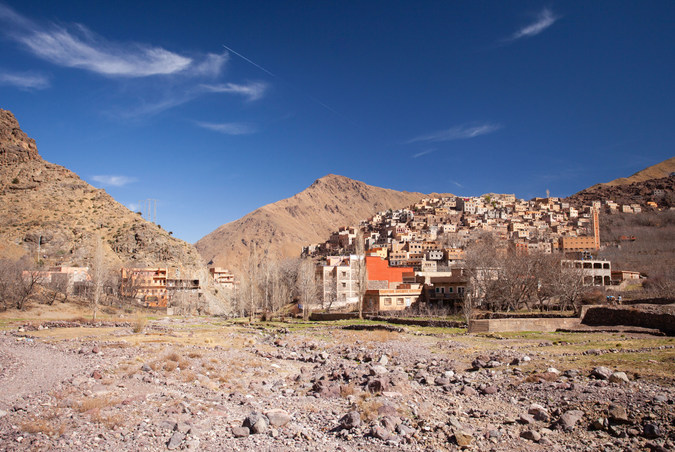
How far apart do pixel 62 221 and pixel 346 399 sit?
84.1 metres

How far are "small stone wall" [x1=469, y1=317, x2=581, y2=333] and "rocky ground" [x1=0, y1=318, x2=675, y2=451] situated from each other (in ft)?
23.3

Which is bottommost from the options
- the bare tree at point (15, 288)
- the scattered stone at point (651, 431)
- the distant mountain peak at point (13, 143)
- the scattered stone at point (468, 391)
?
the scattered stone at point (468, 391)

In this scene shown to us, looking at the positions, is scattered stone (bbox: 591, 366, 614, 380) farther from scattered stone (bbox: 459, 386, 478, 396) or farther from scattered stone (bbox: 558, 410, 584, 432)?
scattered stone (bbox: 459, 386, 478, 396)

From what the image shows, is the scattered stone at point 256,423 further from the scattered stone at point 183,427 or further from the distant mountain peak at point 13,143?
the distant mountain peak at point 13,143

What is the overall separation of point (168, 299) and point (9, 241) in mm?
27385

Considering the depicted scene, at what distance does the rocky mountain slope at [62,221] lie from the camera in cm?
7493

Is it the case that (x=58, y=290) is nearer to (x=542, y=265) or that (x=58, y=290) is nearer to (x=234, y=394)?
(x=234, y=394)

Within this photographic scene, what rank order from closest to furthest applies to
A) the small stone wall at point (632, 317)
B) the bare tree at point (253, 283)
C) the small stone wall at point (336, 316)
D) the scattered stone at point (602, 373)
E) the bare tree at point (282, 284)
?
the scattered stone at point (602, 373) → the small stone wall at point (632, 317) → the small stone wall at point (336, 316) → the bare tree at point (253, 283) → the bare tree at point (282, 284)

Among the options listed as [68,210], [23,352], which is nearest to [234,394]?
[23,352]

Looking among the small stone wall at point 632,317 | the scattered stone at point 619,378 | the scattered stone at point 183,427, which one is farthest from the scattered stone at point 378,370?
the small stone wall at point 632,317

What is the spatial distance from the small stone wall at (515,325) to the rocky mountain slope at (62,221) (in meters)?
63.9

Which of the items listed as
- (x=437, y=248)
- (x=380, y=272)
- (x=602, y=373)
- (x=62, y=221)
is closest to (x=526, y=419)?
(x=602, y=373)

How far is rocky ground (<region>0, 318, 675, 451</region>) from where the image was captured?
962 centimetres

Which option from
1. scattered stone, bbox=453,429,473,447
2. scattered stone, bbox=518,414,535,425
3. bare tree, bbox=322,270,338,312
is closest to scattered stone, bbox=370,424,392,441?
scattered stone, bbox=453,429,473,447
